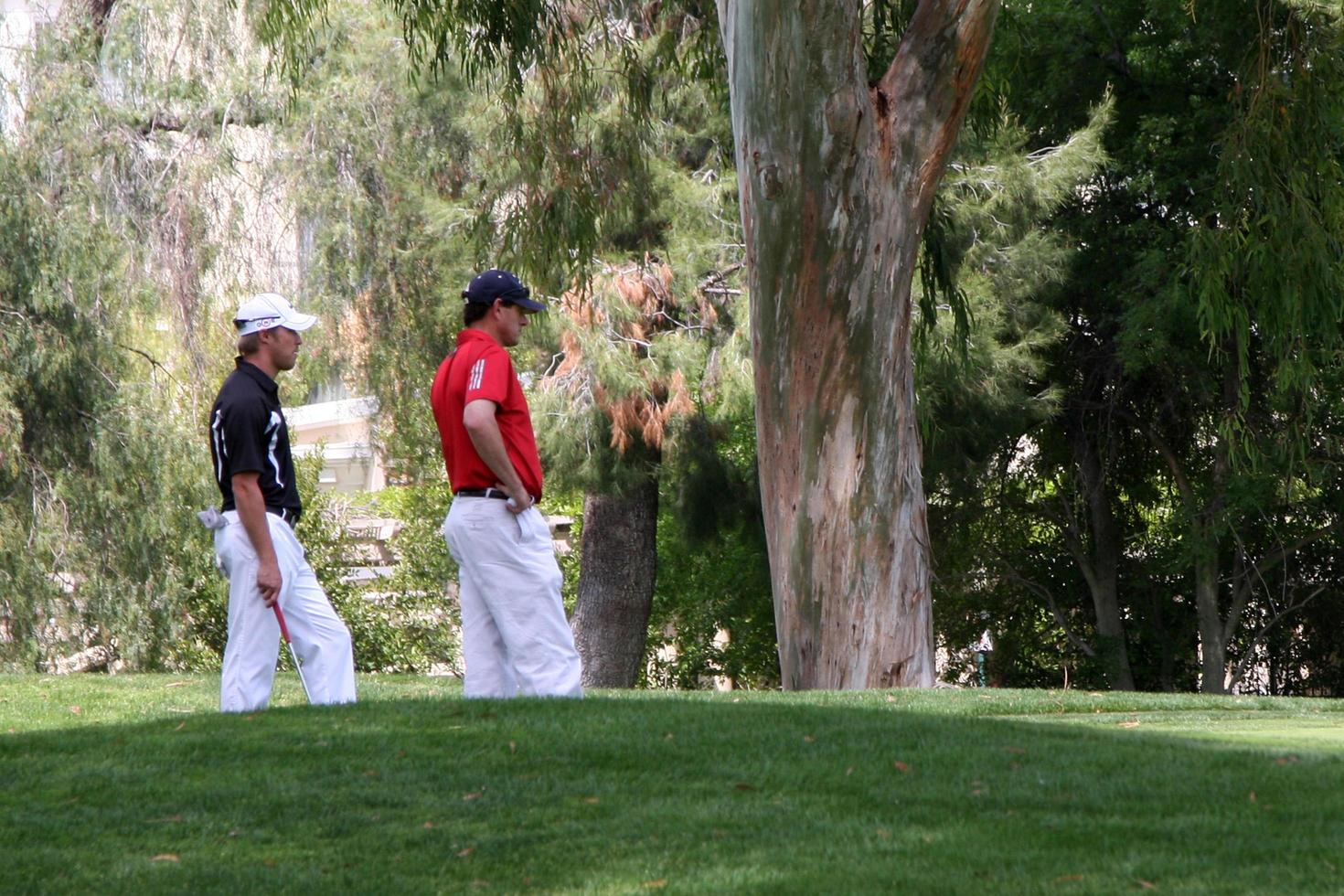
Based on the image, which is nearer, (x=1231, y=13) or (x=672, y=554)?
(x=1231, y=13)

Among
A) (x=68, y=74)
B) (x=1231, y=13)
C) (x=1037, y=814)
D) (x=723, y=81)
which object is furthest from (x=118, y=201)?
(x=1037, y=814)

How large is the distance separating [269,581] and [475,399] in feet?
3.45

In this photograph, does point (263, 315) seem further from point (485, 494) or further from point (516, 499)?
point (516, 499)

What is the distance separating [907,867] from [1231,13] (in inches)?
611

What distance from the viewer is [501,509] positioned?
22.1 feet

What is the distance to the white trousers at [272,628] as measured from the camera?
21.5 feet

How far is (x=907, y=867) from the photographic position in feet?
13.8

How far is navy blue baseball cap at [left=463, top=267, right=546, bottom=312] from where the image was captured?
6.96 m

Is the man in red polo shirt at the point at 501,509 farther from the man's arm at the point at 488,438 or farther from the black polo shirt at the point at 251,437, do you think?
the black polo shirt at the point at 251,437

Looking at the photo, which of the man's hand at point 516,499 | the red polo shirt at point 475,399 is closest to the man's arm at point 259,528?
the red polo shirt at point 475,399

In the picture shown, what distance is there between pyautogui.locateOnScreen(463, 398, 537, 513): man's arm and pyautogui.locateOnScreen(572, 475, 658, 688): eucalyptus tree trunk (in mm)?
13359

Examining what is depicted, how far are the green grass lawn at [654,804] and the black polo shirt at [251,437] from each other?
0.88m

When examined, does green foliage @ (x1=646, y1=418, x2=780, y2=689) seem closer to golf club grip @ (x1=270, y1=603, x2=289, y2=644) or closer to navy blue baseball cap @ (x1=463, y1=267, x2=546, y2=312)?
navy blue baseball cap @ (x1=463, y1=267, x2=546, y2=312)

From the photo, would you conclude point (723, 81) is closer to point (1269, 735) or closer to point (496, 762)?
point (1269, 735)
